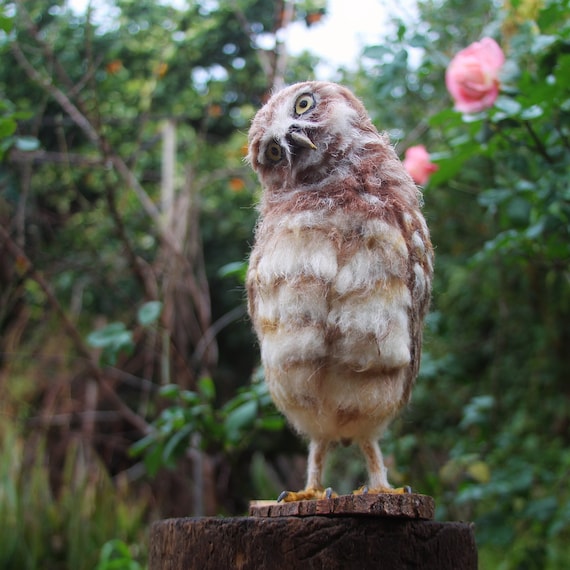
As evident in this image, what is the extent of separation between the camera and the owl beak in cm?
135

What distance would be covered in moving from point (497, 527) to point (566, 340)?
42.9 inches

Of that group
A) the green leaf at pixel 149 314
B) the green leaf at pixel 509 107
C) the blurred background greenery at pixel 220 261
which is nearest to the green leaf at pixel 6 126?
the blurred background greenery at pixel 220 261

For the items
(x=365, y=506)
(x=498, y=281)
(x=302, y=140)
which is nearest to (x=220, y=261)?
(x=498, y=281)

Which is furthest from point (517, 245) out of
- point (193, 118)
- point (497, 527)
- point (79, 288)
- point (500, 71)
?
point (79, 288)

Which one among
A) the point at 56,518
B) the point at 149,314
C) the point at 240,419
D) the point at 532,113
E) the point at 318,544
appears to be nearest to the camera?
the point at 318,544

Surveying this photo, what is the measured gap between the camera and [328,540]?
1193mm

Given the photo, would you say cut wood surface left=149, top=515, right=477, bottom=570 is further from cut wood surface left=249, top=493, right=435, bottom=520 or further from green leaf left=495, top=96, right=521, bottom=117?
green leaf left=495, top=96, right=521, bottom=117

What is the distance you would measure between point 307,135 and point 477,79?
0.62 m

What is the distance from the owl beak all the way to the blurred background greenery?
61cm

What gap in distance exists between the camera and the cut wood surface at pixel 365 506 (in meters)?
1.20

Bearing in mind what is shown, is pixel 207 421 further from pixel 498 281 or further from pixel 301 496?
pixel 498 281

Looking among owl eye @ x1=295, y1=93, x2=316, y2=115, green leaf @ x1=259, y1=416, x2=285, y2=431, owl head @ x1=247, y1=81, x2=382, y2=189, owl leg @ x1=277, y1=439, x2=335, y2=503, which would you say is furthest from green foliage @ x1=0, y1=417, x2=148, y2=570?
owl eye @ x1=295, y1=93, x2=316, y2=115

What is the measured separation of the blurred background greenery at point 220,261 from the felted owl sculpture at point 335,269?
1.65ft

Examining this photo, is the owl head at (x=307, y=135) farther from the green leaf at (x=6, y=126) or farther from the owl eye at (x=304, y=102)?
the green leaf at (x=6, y=126)
